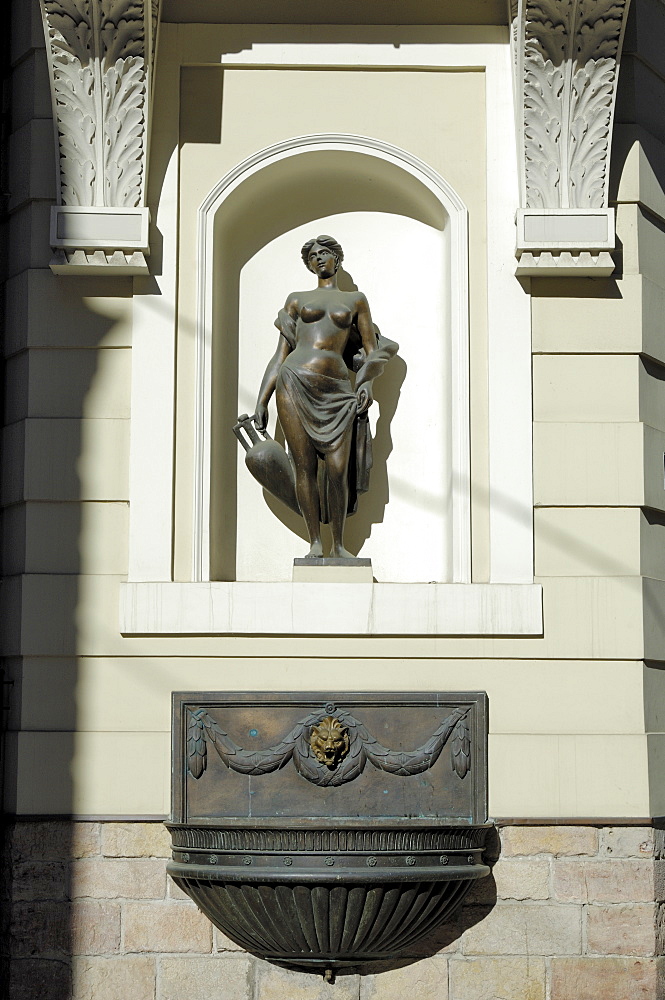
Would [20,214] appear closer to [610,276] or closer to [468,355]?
[468,355]

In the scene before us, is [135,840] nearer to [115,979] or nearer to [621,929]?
[115,979]

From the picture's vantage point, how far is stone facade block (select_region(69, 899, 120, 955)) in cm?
697

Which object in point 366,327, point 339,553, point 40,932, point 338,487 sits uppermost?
point 366,327

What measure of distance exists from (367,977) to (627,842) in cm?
135

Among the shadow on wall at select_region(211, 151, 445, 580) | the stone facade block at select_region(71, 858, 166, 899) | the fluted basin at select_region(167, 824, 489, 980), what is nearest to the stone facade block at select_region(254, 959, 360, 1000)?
the fluted basin at select_region(167, 824, 489, 980)

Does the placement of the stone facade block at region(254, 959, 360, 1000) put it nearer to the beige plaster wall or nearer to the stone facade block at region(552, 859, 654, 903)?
the stone facade block at region(552, 859, 654, 903)

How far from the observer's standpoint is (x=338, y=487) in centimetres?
732

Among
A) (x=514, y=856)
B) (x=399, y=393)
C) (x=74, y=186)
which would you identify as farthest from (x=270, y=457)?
(x=514, y=856)

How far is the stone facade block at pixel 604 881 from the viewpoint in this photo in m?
6.95

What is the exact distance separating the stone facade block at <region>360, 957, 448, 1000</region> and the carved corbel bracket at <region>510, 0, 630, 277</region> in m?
3.32

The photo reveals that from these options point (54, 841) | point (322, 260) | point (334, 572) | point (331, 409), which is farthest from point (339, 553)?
point (54, 841)

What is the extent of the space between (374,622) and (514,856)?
125 cm

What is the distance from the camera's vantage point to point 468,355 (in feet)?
24.5

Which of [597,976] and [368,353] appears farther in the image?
[368,353]
